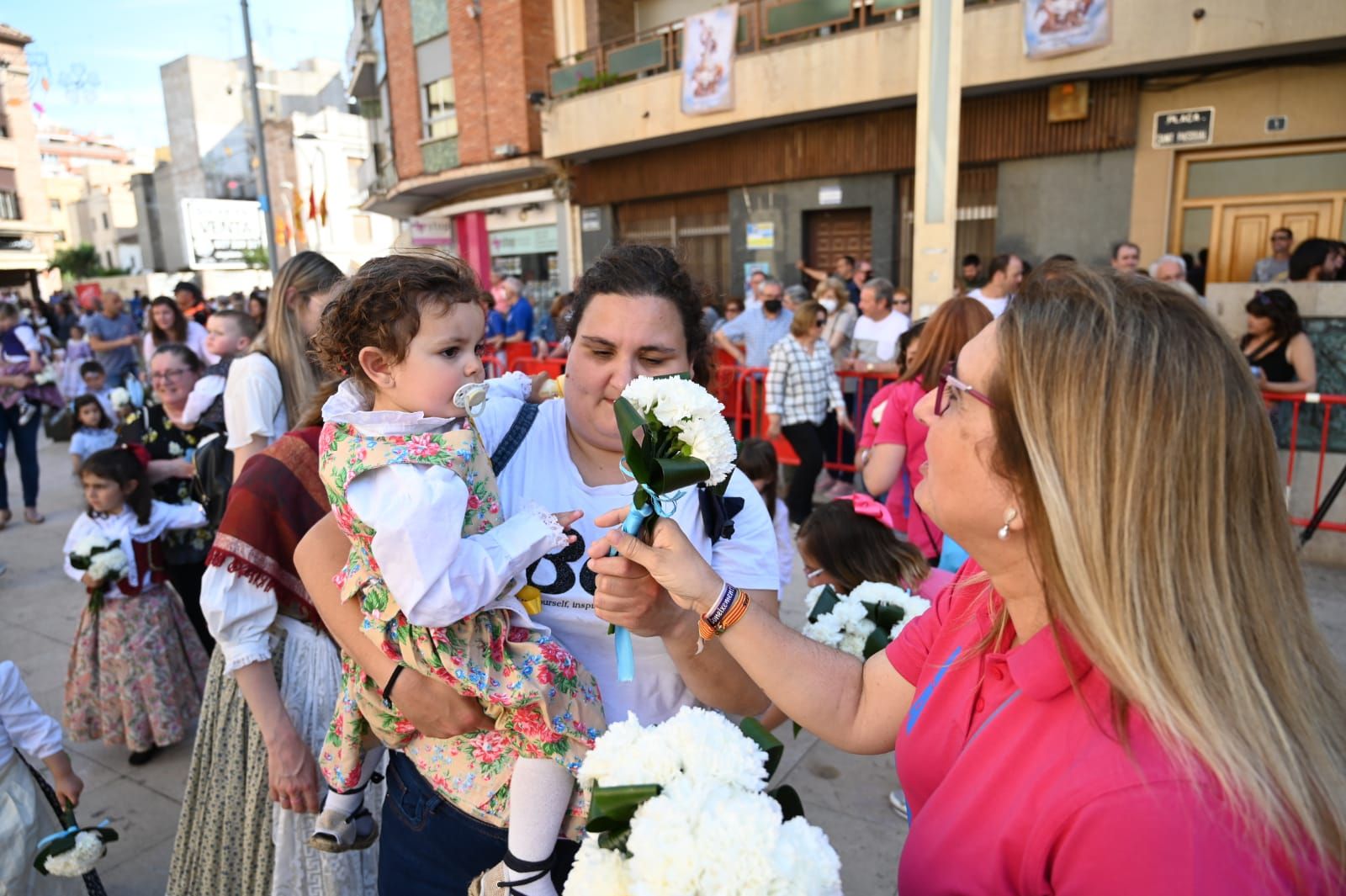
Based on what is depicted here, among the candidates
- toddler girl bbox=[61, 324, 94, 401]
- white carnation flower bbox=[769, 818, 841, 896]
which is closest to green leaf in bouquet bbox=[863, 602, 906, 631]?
white carnation flower bbox=[769, 818, 841, 896]

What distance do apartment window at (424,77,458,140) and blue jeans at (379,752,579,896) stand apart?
20450 mm

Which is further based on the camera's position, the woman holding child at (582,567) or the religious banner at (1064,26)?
the religious banner at (1064,26)

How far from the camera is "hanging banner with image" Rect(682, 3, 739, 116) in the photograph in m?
13.4

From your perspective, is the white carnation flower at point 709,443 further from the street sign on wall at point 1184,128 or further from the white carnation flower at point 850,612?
the street sign on wall at point 1184,128

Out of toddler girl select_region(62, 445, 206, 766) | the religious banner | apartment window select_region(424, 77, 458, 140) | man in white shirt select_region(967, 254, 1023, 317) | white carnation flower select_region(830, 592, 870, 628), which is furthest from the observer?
apartment window select_region(424, 77, 458, 140)

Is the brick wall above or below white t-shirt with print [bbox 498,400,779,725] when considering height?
above

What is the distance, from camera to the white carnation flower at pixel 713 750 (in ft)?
3.27

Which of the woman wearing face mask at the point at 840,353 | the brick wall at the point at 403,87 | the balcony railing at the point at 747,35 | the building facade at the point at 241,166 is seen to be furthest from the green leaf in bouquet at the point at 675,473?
the building facade at the point at 241,166

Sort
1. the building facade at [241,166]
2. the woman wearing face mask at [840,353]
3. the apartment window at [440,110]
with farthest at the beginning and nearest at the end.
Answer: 1. the building facade at [241,166]
2. the apartment window at [440,110]
3. the woman wearing face mask at [840,353]

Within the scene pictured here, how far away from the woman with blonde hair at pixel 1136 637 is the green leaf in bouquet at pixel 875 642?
109 centimetres

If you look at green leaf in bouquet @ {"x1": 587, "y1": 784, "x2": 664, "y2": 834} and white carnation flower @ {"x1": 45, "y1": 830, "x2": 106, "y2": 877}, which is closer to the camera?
green leaf in bouquet @ {"x1": 587, "y1": 784, "x2": 664, "y2": 834}

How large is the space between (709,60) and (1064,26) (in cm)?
566

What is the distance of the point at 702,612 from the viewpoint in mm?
1439

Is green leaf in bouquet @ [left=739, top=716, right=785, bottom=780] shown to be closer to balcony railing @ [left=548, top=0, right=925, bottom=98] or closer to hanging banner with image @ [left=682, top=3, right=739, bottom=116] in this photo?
balcony railing @ [left=548, top=0, right=925, bottom=98]
